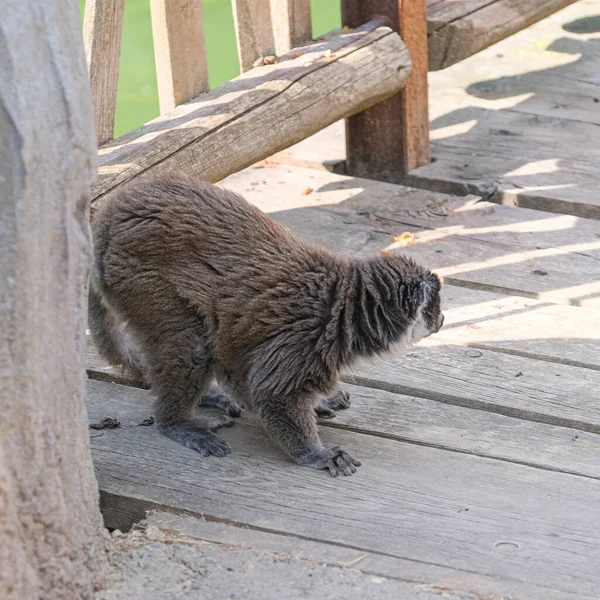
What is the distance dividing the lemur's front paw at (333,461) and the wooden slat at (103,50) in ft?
5.66

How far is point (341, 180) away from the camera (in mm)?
5750

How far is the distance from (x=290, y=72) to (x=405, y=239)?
931mm

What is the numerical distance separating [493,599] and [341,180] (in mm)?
3521

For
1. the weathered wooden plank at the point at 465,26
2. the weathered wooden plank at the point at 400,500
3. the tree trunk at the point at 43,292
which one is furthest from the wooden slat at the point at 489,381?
the weathered wooden plank at the point at 465,26

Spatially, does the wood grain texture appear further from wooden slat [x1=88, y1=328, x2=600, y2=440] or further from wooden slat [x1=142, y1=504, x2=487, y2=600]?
wooden slat [x1=142, y1=504, x2=487, y2=600]

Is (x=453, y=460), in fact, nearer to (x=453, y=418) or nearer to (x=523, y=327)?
(x=453, y=418)

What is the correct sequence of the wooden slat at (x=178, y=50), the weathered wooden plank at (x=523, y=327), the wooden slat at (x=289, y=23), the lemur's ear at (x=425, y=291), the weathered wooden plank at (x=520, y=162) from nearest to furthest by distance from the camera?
1. the lemur's ear at (x=425, y=291)
2. the weathered wooden plank at (x=523, y=327)
3. the wooden slat at (x=178, y=50)
4. the wooden slat at (x=289, y=23)
5. the weathered wooden plank at (x=520, y=162)

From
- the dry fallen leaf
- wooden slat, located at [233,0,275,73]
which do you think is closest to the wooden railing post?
wooden slat, located at [233,0,275,73]

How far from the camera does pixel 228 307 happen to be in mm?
3266

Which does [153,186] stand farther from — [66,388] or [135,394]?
[66,388]

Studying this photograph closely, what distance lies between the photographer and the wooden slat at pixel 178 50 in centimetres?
446

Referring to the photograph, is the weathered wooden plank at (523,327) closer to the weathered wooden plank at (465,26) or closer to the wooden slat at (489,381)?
the wooden slat at (489,381)

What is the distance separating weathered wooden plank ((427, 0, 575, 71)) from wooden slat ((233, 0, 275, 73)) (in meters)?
1.14

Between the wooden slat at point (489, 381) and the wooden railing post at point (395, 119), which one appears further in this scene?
the wooden railing post at point (395, 119)
